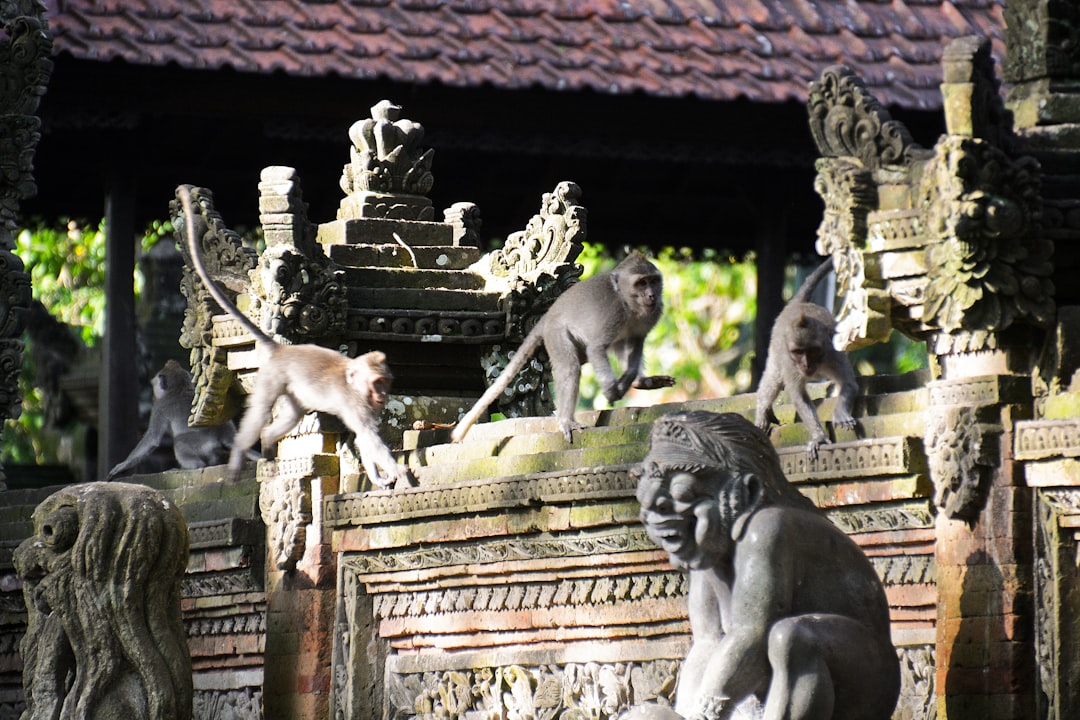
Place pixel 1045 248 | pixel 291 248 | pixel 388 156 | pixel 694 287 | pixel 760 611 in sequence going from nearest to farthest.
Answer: pixel 760 611
pixel 1045 248
pixel 291 248
pixel 388 156
pixel 694 287

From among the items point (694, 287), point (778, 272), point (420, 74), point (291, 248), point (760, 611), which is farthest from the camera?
point (694, 287)

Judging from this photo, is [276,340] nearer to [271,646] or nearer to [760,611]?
[271,646]

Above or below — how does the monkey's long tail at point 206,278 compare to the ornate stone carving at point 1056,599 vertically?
above

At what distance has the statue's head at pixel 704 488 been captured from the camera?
9.01 metres

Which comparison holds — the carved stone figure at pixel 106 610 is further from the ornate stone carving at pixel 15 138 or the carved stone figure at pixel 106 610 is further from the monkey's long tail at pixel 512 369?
the ornate stone carving at pixel 15 138

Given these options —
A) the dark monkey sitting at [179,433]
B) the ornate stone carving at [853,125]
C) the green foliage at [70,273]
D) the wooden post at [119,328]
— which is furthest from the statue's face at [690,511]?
the green foliage at [70,273]

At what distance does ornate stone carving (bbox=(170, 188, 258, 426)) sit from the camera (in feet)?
48.0

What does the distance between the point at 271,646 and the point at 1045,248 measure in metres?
5.28

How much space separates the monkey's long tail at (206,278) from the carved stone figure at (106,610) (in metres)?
1.45

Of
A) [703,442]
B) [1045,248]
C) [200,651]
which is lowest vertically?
[200,651]

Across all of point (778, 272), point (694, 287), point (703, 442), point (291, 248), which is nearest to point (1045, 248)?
point (703, 442)

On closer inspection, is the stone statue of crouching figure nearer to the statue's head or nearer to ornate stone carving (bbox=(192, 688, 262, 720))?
the statue's head

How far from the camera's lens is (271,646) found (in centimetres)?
Answer: 1393

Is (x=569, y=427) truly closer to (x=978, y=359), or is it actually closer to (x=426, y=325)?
(x=426, y=325)
